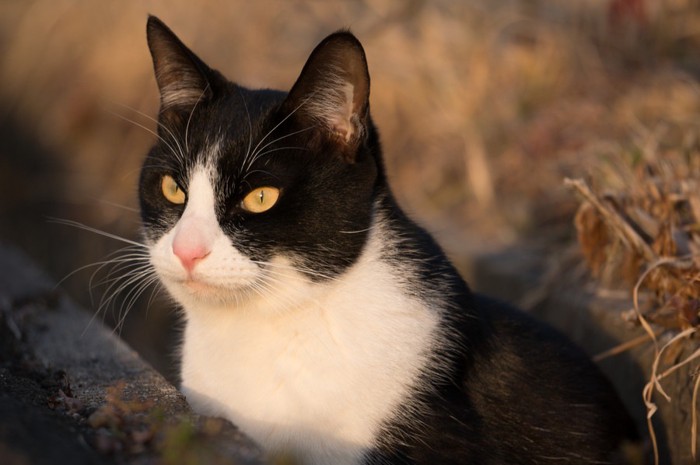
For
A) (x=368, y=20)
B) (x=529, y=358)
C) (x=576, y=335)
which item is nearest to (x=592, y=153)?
(x=576, y=335)

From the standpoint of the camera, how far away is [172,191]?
1.95 metres

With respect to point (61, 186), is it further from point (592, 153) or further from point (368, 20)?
point (592, 153)

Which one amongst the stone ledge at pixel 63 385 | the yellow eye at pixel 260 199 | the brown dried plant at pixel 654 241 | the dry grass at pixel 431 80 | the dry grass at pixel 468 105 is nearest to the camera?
the stone ledge at pixel 63 385

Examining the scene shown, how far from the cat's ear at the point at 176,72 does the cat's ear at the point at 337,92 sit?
→ 29cm

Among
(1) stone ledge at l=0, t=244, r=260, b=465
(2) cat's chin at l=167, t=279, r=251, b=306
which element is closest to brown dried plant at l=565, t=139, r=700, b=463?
(2) cat's chin at l=167, t=279, r=251, b=306

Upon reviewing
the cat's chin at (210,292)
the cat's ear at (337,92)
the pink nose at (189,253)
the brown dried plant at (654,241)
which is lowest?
the brown dried plant at (654,241)

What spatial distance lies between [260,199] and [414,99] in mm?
3400

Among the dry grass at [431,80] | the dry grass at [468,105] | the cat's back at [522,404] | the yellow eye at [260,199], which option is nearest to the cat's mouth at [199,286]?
the yellow eye at [260,199]

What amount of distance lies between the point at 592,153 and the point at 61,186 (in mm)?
4076

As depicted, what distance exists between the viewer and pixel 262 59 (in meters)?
5.68

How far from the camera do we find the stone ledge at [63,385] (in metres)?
1.38

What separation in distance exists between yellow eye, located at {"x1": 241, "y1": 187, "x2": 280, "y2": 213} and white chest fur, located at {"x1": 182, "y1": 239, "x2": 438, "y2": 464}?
0.22 meters

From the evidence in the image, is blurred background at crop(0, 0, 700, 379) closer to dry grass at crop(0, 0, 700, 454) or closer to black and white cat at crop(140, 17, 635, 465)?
dry grass at crop(0, 0, 700, 454)

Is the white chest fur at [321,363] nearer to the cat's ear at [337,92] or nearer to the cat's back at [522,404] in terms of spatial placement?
the cat's back at [522,404]
